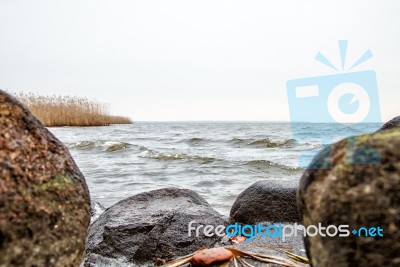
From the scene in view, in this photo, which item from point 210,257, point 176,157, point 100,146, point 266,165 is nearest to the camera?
point 210,257

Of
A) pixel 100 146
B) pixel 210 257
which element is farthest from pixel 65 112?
pixel 210 257

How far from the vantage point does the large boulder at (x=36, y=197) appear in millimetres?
1276

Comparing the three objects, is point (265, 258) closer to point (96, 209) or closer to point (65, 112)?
point (96, 209)

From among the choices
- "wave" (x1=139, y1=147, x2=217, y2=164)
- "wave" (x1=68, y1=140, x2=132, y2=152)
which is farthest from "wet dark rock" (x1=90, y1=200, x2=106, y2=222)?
"wave" (x1=68, y1=140, x2=132, y2=152)

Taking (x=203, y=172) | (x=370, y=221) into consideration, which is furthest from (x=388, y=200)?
(x=203, y=172)

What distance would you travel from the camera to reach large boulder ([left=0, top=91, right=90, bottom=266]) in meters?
1.28

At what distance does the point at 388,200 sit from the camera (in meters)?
1.30

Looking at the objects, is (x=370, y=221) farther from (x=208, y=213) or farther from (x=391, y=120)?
(x=391, y=120)

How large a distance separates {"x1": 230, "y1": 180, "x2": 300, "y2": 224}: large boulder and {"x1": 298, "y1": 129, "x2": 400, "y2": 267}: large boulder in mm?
2705

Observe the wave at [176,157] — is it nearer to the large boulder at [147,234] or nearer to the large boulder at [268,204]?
the large boulder at [268,204]

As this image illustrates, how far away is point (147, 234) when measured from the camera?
3.27 metres

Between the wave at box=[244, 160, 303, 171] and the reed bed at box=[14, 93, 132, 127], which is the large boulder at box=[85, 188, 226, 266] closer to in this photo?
the wave at box=[244, 160, 303, 171]

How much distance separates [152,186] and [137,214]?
11.3ft

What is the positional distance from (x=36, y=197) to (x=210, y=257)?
1181 millimetres
